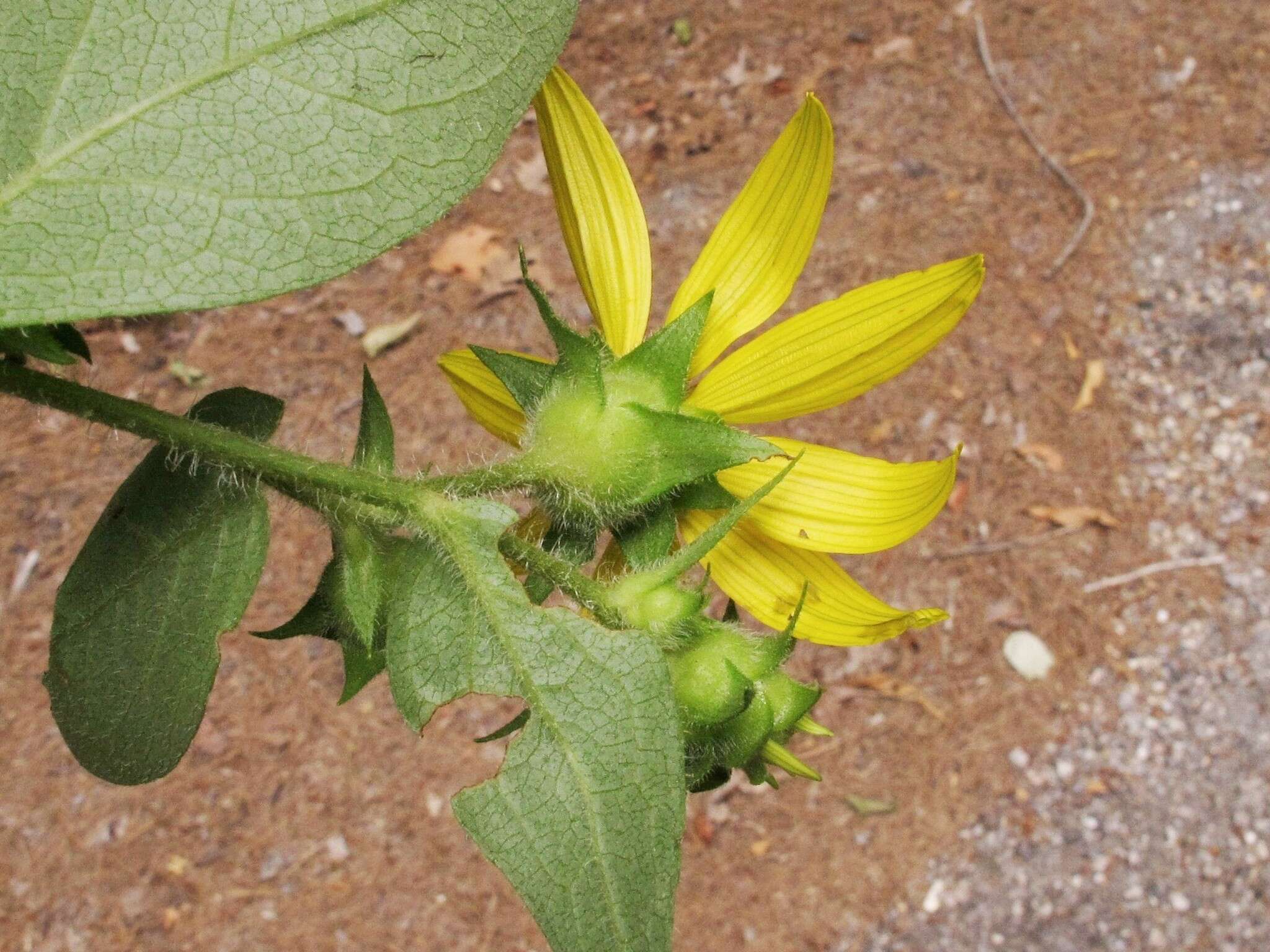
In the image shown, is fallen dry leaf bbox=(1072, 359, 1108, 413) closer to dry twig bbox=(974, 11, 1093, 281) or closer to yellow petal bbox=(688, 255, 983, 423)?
dry twig bbox=(974, 11, 1093, 281)

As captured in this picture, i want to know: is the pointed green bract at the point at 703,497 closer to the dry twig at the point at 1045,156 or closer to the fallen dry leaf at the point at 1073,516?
the fallen dry leaf at the point at 1073,516

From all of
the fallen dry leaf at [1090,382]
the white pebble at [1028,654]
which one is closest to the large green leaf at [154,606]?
the white pebble at [1028,654]

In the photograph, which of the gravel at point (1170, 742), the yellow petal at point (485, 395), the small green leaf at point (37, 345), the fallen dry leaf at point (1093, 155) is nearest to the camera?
the small green leaf at point (37, 345)

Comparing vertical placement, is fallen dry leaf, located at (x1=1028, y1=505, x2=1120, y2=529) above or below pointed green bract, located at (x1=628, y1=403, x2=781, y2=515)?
below

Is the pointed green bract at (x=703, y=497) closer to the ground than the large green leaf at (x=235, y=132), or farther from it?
closer to the ground

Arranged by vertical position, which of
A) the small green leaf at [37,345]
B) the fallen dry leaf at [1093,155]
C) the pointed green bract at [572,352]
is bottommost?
the fallen dry leaf at [1093,155]

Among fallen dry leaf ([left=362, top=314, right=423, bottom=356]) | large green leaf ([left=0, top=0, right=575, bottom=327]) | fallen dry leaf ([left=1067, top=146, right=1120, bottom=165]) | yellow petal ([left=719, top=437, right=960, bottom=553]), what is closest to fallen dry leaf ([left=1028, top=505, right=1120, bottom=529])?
fallen dry leaf ([left=1067, top=146, right=1120, bottom=165])
